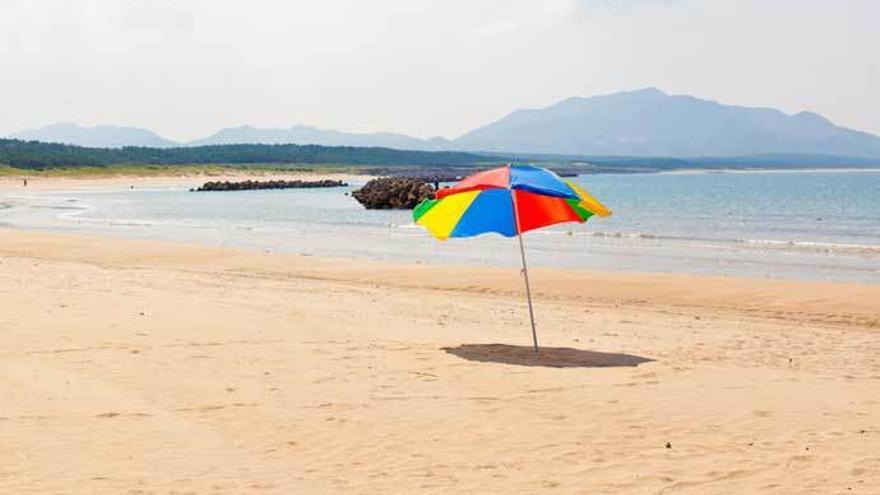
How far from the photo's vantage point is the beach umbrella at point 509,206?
463 inches

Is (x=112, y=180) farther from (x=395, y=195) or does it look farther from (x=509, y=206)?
(x=509, y=206)

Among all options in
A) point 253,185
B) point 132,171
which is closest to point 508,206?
point 253,185

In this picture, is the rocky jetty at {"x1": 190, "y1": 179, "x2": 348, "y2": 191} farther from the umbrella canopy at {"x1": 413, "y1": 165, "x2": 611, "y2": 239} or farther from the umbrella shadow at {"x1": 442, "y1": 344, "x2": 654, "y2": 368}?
the umbrella shadow at {"x1": 442, "y1": 344, "x2": 654, "y2": 368}

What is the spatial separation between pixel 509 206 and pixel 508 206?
12mm

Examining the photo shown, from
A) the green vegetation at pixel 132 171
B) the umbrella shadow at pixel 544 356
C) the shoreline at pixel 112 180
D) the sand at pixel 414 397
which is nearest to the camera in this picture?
the sand at pixel 414 397

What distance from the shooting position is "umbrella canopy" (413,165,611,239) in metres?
11.8

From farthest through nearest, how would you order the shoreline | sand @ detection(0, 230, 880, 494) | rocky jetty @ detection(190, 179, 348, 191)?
1. rocky jetty @ detection(190, 179, 348, 191)
2. the shoreline
3. sand @ detection(0, 230, 880, 494)

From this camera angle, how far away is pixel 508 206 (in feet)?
38.9

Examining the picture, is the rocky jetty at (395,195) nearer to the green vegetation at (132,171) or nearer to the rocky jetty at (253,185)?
the rocky jetty at (253,185)

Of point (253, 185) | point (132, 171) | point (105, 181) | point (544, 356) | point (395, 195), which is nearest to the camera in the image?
point (544, 356)

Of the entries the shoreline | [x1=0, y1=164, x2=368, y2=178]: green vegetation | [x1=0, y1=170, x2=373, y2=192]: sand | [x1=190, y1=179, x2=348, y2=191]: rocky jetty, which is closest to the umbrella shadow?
the shoreline

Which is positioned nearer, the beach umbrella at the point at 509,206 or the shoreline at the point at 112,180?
the beach umbrella at the point at 509,206

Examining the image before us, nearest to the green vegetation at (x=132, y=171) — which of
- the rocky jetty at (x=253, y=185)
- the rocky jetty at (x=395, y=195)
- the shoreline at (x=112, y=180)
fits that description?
the shoreline at (x=112, y=180)

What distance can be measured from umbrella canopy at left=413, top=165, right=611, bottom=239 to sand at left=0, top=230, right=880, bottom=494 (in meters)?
1.49
